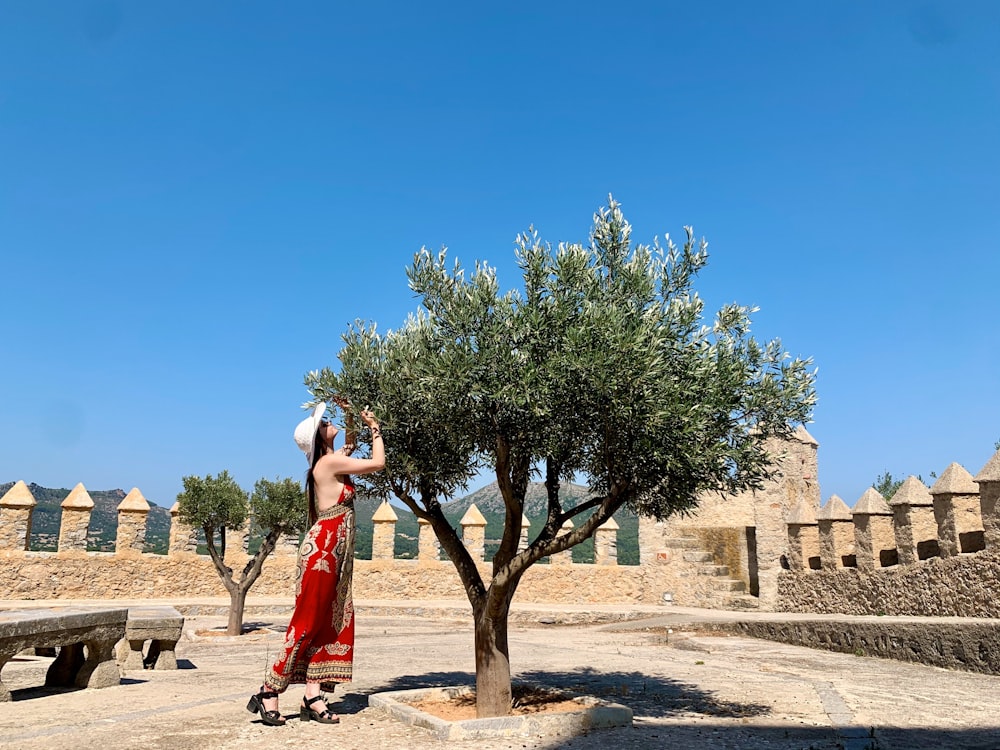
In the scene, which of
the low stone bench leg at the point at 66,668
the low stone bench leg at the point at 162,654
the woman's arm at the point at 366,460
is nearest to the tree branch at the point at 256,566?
the low stone bench leg at the point at 162,654

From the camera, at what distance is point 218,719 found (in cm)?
739

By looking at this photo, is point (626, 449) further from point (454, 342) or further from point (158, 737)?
point (158, 737)

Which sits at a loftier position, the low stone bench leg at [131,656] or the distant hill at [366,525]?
the distant hill at [366,525]

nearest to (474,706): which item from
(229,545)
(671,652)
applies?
(671,652)

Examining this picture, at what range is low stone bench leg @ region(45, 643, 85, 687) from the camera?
30.6 feet

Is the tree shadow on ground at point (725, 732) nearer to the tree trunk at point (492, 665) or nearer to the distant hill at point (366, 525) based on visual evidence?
the tree trunk at point (492, 665)

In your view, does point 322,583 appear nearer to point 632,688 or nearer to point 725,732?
point 725,732

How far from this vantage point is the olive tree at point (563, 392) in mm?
7086

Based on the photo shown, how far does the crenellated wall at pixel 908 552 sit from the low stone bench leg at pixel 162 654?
13828 mm

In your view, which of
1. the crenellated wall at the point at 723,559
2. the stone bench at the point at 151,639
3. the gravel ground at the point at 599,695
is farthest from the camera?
the crenellated wall at the point at 723,559

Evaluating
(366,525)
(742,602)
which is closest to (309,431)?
(742,602)

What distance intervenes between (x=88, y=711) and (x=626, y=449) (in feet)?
19.6

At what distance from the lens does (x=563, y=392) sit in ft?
23.4

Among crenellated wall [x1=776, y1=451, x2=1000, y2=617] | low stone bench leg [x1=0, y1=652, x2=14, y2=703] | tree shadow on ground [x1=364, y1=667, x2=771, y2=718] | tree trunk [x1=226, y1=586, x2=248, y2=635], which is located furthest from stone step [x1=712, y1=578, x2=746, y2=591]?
low stone bench leg [x1=0, y1=652, x2=14, y2=703]
